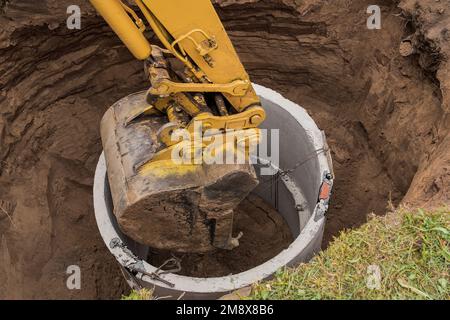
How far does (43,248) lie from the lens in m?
6.62

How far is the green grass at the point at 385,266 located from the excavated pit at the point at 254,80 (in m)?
1.62

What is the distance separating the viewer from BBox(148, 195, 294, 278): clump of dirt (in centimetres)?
718

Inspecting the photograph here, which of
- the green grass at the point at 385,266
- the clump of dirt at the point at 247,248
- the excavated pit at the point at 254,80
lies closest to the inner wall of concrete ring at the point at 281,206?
the clump of dirt at the point at 247,248

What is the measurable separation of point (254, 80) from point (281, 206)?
1973 millimetres

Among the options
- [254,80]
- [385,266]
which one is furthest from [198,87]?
[254,80]

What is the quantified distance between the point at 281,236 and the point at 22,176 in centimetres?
366

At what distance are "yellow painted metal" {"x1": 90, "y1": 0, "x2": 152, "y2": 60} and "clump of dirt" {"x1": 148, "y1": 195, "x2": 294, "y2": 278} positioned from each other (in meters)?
3.16

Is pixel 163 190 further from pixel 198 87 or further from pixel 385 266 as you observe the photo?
pixel 385 266

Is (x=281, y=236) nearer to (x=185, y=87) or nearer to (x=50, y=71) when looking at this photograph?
(x=185, y=87)

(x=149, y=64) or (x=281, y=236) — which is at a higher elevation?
(x=149, y=64)

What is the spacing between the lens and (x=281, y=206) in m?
7.58

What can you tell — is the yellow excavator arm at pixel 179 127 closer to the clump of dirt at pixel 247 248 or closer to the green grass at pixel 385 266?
the green grass at pixel 385 266

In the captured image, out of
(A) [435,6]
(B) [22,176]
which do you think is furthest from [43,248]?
(A) [435,6]

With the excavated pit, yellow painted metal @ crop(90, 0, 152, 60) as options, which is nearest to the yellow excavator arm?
yellow painted metal @ crop(90, 0, 152, 60)
